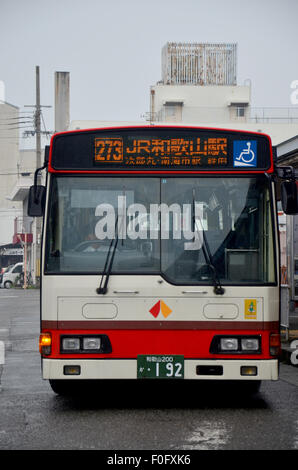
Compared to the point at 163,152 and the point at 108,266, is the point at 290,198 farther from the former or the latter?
the point at 108,266

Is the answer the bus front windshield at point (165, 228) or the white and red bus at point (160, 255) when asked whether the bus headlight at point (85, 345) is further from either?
the bus front windshield at point (165, 228)

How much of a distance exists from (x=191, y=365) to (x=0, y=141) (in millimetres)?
89159

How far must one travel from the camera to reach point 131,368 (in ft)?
25.9

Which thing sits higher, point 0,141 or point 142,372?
point 0,141

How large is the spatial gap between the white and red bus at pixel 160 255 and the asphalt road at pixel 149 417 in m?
0.46

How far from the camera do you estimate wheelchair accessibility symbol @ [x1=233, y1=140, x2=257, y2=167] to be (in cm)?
838

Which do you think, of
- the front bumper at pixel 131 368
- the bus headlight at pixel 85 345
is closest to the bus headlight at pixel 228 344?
the front bumper at pixel 131 368

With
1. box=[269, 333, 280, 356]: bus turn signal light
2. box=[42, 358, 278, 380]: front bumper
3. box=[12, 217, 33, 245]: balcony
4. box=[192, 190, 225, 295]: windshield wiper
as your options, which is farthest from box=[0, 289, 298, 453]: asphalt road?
box=[12, 217, 33, 245]: balcony

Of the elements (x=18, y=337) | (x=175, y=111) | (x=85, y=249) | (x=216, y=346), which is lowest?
(x=18, y=337)

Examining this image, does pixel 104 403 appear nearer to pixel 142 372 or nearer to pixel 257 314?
pixel 142 372

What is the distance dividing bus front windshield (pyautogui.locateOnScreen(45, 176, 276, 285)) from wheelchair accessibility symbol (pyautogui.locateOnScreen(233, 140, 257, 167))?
19cm
